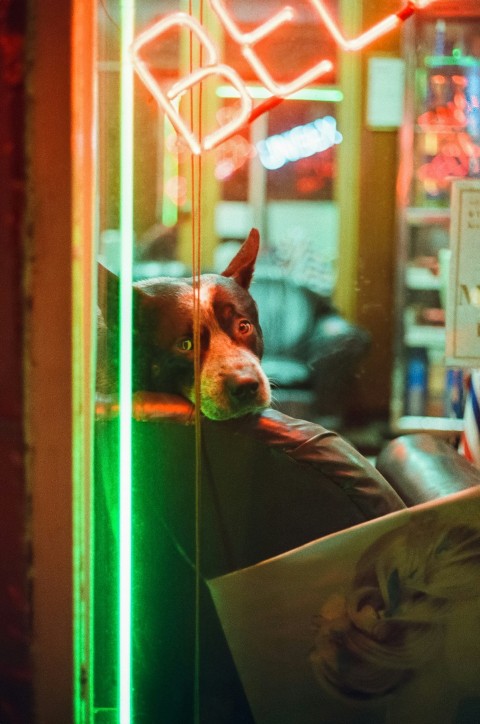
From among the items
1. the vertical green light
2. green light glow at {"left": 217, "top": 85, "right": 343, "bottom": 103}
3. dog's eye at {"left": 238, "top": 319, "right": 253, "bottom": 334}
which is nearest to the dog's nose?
dog's eye at {"left": 238, "top": 319, "right": 253, "bottom": 334}

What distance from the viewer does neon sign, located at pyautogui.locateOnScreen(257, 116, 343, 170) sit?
2.26m

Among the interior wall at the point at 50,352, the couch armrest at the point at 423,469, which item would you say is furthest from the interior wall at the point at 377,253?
the interior wall at the point at 50,352

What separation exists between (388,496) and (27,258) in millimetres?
1026

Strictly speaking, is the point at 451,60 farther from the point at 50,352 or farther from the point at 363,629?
the point at 363,629

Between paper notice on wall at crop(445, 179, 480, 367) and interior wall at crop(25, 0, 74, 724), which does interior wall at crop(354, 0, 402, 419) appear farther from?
interior wall at crop(25, 0, 74, 724)

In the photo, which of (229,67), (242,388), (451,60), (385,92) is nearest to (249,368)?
(242,388)

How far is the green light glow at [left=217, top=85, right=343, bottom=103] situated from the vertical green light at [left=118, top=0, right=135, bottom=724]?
320mm

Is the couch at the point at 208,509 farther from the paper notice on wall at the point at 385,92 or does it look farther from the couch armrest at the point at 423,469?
the paper notice on wall at the point at 385,92

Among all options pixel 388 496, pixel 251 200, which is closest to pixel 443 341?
pixel 388 496

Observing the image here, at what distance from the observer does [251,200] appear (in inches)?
91.2

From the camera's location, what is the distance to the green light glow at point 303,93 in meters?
2.15

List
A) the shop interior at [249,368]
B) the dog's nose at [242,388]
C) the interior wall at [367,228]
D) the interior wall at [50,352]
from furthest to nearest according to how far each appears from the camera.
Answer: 1. the interior wall at [367,228]
2. the dog's nose at [242,388]
3. the shop interior at [249,368]
4. the interior wall at [50,352]

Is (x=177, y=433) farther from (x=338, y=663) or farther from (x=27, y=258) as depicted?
(x=338, y=663)

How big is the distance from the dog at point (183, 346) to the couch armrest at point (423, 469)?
43 cm
